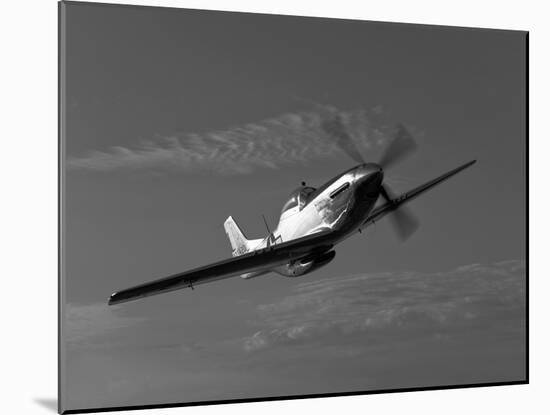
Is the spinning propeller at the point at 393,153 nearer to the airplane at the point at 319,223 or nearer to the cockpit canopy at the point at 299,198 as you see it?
the airplane at the point at 319,223

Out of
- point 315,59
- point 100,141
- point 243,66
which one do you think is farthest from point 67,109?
point 315,59

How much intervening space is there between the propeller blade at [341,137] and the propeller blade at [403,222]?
646 mm

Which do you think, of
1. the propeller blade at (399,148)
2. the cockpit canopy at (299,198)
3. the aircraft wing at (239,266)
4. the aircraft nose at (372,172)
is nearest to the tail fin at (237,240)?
the aircraft wing at (239,266)

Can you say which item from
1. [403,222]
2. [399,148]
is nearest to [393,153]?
[399,148]

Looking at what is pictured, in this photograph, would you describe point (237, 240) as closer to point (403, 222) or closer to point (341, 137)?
point (341, 137)

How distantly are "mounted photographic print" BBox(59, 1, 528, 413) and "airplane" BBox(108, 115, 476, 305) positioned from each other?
3 centimetres

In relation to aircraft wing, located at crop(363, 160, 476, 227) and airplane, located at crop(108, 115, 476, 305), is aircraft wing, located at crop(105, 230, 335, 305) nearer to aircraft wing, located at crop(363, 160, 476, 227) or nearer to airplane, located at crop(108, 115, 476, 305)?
airplane, located at crop(108, 115, 476, 305)

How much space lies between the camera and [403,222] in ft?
38.1

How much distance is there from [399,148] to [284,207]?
1.78 metres

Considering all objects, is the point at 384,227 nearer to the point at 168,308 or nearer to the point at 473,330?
the point at 473,330

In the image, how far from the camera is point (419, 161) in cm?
1180

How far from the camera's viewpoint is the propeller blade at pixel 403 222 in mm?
11555

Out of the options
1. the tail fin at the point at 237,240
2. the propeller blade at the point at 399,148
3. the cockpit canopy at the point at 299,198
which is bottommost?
the tail fin at the point at 237,240

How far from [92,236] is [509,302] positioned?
233 inches
